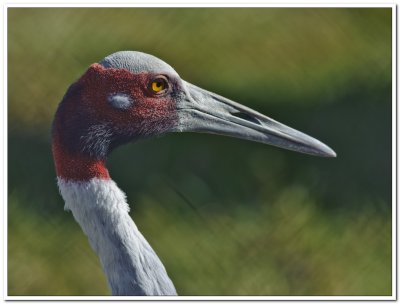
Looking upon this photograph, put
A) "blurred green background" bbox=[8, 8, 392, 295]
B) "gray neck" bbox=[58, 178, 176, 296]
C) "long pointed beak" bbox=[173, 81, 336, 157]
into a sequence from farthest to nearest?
1. "blurred green background" bbox=[8, 8, 392, 295]
2. "long pointed beak" bbox=[173, 81, 336, 157]
3. "gray neck" bbox=[58, 178, 176, 296]

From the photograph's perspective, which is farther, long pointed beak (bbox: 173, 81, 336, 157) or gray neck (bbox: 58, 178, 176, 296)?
long pointed beak (bbox: 173, 81, 336, 157)

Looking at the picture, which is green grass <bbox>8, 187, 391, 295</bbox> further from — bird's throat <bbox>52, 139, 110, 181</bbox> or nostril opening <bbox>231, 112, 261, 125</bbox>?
nostril opening <bbox>231, 112, 261, 125</bbox>

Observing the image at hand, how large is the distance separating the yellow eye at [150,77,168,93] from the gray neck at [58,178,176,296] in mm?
384

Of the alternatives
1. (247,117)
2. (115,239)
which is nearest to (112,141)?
(115,239)

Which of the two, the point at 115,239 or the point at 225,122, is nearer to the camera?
the point at 115,239

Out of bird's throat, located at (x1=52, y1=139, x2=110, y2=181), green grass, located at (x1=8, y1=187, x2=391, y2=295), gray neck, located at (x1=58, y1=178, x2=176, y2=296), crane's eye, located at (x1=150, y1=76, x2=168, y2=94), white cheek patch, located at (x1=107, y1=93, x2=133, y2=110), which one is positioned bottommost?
green grass, located at (x1=8, y1=187, x2=391, y2=295)

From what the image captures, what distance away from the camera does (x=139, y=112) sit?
2635mm

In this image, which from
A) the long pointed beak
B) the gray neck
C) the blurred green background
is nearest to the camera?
the gray neck

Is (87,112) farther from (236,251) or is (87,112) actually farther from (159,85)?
(236,251)

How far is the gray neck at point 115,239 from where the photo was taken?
2.49m

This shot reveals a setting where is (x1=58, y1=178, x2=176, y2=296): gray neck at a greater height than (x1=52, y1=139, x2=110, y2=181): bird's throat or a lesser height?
lesser

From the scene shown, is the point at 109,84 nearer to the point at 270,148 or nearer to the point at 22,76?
the point at 22,76

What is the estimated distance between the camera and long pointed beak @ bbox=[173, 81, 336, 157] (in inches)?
106

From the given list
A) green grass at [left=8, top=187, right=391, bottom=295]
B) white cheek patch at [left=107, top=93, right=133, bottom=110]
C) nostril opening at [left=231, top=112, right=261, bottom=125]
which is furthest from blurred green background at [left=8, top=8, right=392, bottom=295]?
white cheek patch at [left=107, top=93, right=133, bottom=110]
